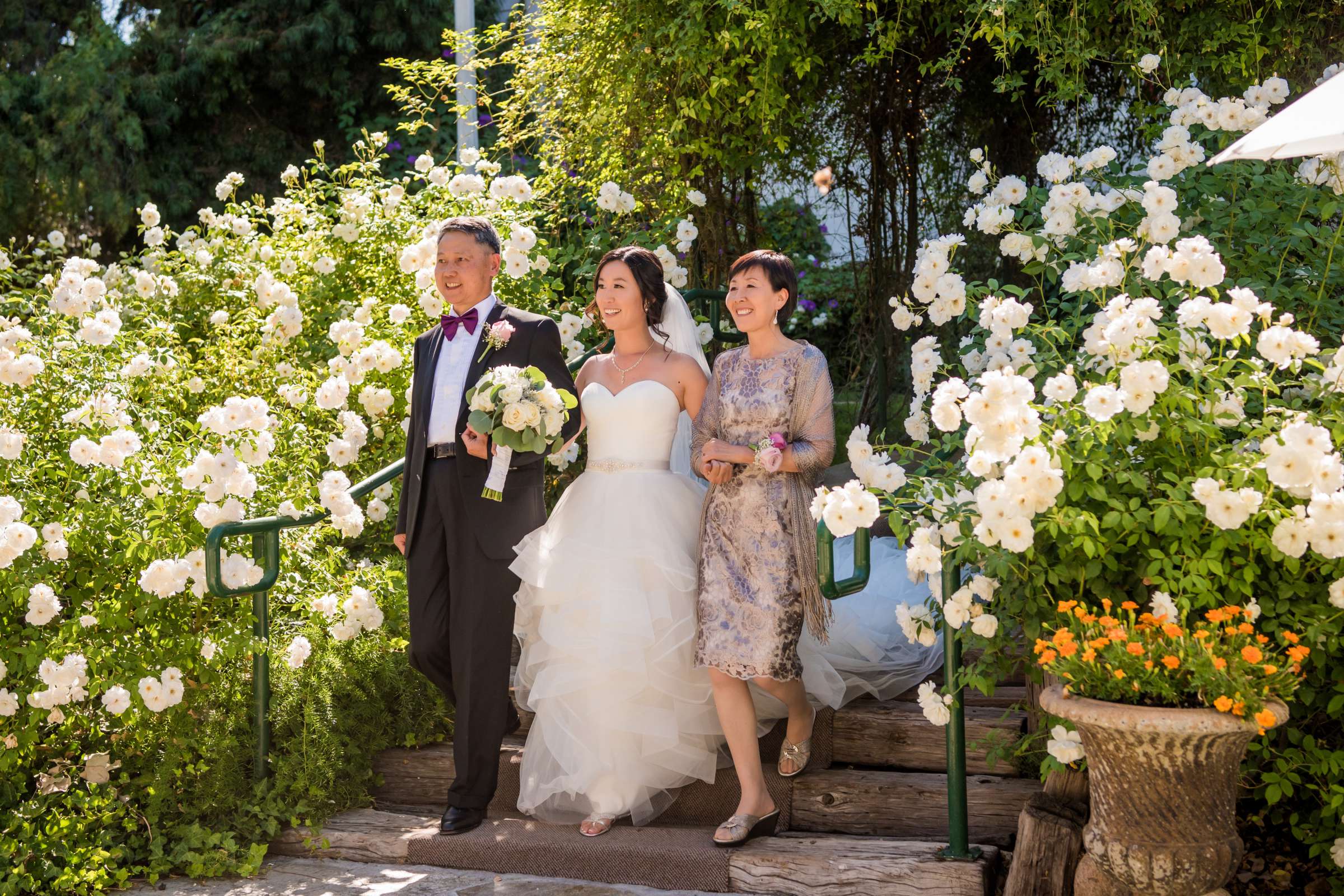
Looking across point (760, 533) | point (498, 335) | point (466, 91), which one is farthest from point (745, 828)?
point (466, 91)

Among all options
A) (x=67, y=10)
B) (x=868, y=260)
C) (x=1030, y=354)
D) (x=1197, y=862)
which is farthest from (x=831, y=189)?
(x=67, y=10)

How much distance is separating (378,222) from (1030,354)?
3.33 meters

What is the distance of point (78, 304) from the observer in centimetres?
455

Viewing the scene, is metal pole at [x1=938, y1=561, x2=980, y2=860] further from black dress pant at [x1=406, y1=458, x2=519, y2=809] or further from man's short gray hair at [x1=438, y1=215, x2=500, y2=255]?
man's short gray hair at [x1=438, y1=215, x2=500, y2=255]

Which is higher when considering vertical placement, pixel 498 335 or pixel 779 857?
pixel 498 335

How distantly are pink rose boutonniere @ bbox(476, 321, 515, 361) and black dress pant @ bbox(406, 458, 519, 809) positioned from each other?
400 millimetres

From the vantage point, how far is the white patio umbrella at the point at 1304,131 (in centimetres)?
287

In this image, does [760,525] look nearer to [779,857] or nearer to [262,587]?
[779,857]

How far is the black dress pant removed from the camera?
408 cm

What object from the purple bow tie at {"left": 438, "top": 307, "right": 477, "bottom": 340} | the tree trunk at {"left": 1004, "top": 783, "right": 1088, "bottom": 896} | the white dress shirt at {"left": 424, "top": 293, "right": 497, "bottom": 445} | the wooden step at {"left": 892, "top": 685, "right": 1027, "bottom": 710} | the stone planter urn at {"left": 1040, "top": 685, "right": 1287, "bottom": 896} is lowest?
the tree trunk at {"left": 1004, "top": 783, "right": 1088, "bottom": 896}

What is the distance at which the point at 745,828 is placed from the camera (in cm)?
379

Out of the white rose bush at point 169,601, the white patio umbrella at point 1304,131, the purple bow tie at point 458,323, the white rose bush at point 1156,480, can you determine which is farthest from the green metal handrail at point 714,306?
the white patio umbrella at point 1304,131

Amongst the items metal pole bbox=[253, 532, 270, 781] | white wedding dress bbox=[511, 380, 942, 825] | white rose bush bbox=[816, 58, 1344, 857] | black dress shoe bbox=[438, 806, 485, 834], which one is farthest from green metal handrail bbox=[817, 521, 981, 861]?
metal pole bbox=[253, 532, 270, 781]

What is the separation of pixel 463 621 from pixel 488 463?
20.8 inches
